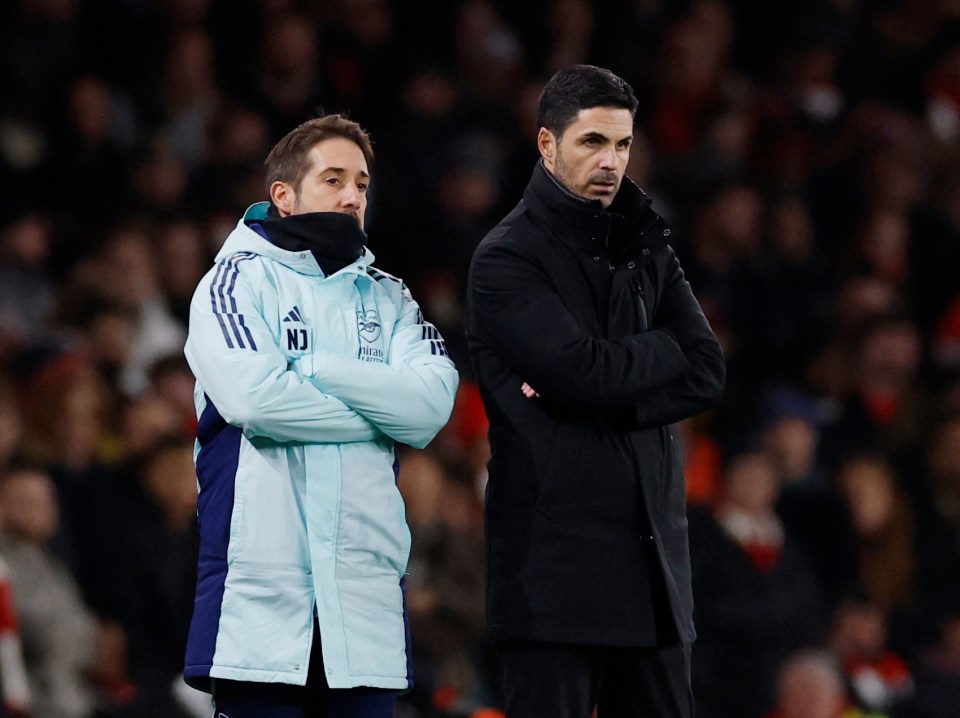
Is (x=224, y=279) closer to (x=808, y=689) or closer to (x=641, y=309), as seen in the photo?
(x=641, y=309)

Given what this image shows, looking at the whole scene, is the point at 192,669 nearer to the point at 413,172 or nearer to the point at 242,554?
the point at 242,554

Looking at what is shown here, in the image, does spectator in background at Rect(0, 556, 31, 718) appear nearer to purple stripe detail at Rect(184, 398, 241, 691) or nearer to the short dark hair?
purple stripe detail at Rect(184, 398, 241, 691)

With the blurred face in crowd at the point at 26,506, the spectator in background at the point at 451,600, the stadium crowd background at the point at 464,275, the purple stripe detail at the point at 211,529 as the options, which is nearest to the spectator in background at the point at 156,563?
the stadium crowd background at the point at 464,275

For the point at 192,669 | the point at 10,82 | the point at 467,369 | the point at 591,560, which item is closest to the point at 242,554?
the point at 192,669

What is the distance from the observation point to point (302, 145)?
13.4ft

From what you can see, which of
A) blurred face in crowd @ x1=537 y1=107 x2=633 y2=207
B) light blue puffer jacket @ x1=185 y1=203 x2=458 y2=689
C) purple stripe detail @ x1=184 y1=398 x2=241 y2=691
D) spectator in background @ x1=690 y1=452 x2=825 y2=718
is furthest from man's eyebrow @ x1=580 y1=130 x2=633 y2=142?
spectator in background @ x1=690 y1=452 x2=825 y2=718

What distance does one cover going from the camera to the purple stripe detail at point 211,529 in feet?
12.3

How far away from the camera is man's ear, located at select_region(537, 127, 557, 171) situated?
13.5 ft

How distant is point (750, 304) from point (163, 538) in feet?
12.7

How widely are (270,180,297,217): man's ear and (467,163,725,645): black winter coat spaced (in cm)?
44

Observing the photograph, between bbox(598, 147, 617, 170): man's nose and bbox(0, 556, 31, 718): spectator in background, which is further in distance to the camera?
bbox(0, 556, 31, 718): spectator in background

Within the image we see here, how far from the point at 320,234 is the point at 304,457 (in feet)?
1.65

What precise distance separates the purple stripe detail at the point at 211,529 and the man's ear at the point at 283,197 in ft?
1.60

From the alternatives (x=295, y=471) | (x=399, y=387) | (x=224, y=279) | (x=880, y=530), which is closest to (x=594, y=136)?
(x=399, y=387)
